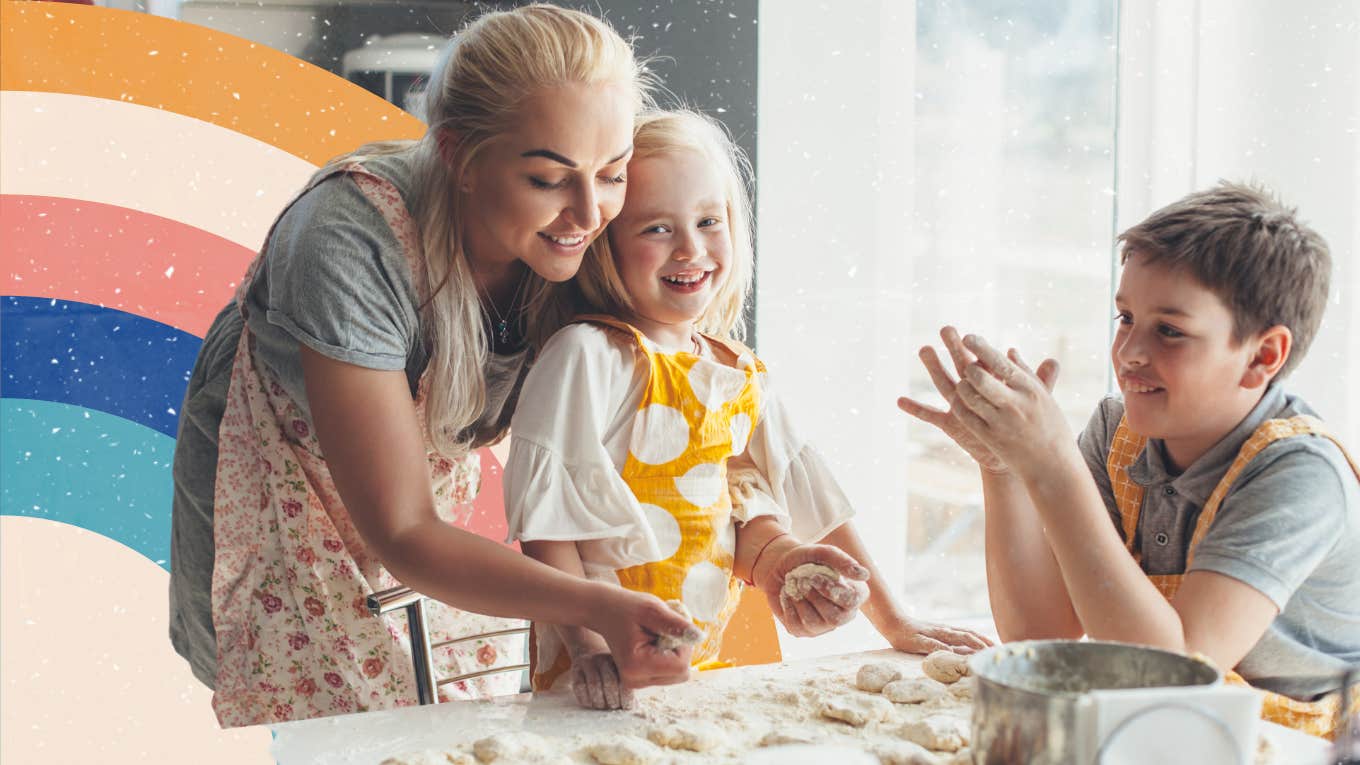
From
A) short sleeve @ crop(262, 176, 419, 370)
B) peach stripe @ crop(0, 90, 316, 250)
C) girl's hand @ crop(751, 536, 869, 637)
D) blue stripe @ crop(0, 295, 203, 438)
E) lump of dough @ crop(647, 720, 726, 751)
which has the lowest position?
lump of dough @ crop(647, 720, 726, 751)

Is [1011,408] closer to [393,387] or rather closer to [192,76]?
[393,387]

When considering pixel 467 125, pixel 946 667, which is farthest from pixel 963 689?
pixel 467 125

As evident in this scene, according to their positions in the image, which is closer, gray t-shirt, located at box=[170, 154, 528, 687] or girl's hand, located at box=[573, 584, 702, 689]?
girl's hand, located at box=[573, 584, 702, 689]

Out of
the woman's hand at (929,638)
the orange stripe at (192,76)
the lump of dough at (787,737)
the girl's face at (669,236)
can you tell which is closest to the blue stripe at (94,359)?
the orange stripe at (192,76)

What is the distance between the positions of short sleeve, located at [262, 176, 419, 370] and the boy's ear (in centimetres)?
79

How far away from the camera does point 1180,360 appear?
1.19 m

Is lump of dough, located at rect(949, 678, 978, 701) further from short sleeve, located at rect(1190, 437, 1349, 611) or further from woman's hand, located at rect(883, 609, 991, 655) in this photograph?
short sleeve, located at rect(1190, 437, 1349, 611)

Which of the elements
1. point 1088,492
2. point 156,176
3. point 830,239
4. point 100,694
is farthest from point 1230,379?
point 100,694

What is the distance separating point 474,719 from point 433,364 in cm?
38

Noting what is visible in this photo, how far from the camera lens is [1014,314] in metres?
2.88

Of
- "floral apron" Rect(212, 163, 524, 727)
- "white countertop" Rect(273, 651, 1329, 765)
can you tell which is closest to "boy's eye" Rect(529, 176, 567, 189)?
"floral apron" Rect(212, 163, 524, 727)

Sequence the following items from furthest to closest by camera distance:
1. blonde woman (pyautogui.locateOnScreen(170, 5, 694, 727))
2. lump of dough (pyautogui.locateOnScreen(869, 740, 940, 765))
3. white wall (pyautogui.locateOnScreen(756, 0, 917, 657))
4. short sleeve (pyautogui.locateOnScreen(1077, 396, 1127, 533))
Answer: white wall (pyautogui.locateOnScreen(756, 0, 917, 657)) → short sleeve (pyautogui.locateOnScreen(1077, 396, 1127, 533)) → blonde woman (pyautogui.locateOnScreen(170, 5, 694, 727)) → lump of dough (pyautogui.locateOnScreen(869, 740, 940, 765))

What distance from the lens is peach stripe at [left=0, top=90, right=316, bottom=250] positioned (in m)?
2.03

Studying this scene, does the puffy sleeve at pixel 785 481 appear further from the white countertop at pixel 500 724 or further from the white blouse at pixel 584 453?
the white countertop at pixel 500 724
